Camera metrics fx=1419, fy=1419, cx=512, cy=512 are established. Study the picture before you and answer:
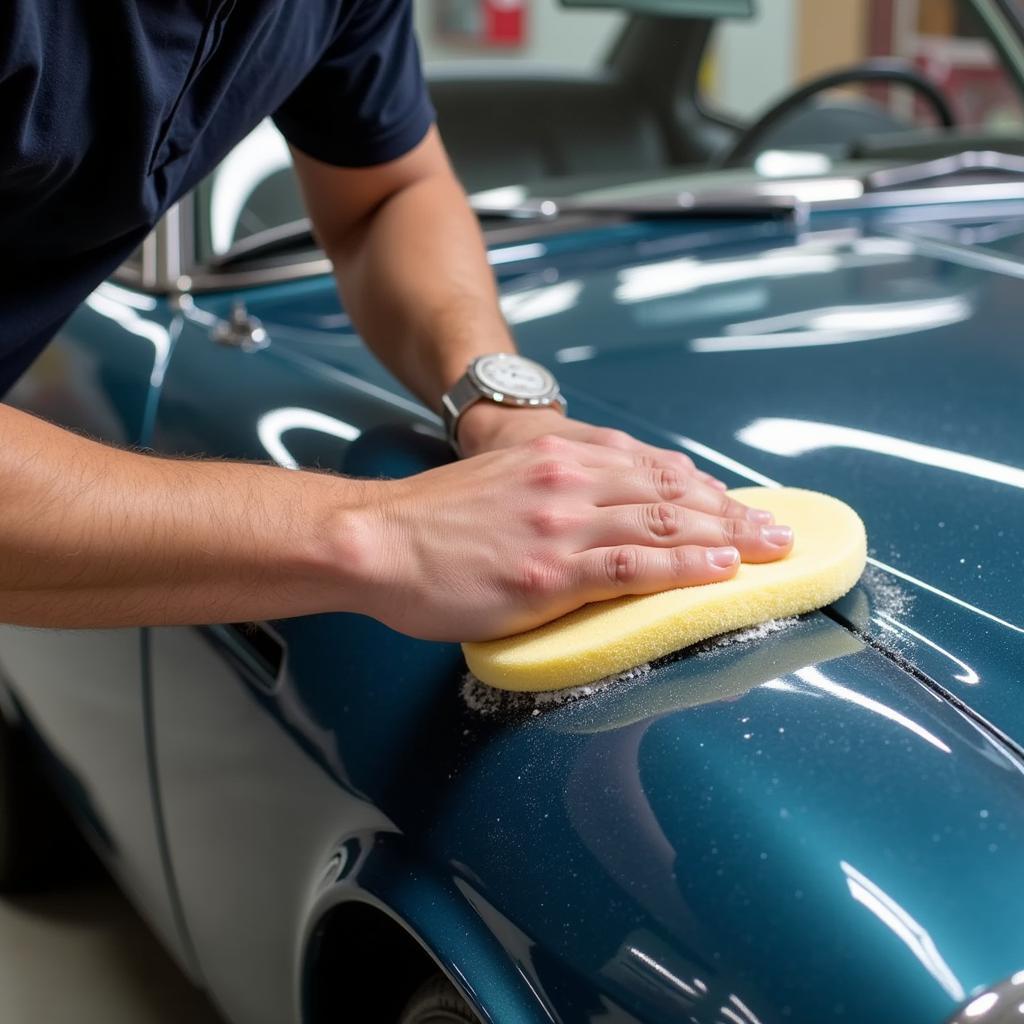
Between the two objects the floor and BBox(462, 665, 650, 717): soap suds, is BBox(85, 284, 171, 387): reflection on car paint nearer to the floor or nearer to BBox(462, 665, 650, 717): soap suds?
BBox(462, 665, 650, 717): soap suds

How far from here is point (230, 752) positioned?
1.29m

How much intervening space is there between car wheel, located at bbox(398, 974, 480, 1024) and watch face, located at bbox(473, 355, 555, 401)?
54 cm

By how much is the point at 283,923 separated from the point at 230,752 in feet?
0.55

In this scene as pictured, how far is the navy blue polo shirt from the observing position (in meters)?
1.15

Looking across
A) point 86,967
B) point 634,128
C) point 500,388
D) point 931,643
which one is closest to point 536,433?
point 500,388

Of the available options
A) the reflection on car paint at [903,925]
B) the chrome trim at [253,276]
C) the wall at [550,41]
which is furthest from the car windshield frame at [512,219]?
the wall at [550,41]

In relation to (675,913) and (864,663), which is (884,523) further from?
(675,913)

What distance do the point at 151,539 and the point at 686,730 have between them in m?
0.39

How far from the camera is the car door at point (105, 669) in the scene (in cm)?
150

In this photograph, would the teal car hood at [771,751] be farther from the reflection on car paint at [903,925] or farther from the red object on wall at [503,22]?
the red object on wall at [503,22]

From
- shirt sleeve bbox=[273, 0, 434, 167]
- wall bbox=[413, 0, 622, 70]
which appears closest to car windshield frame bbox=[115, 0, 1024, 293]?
shirt sleeve bbox=[273, 0, 434, 167]

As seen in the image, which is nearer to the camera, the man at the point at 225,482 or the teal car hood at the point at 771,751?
the teal car hood at the point at 771,751

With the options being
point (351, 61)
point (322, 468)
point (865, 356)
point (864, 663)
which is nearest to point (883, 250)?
point (865, 356)

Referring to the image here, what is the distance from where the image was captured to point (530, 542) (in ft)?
3.34
